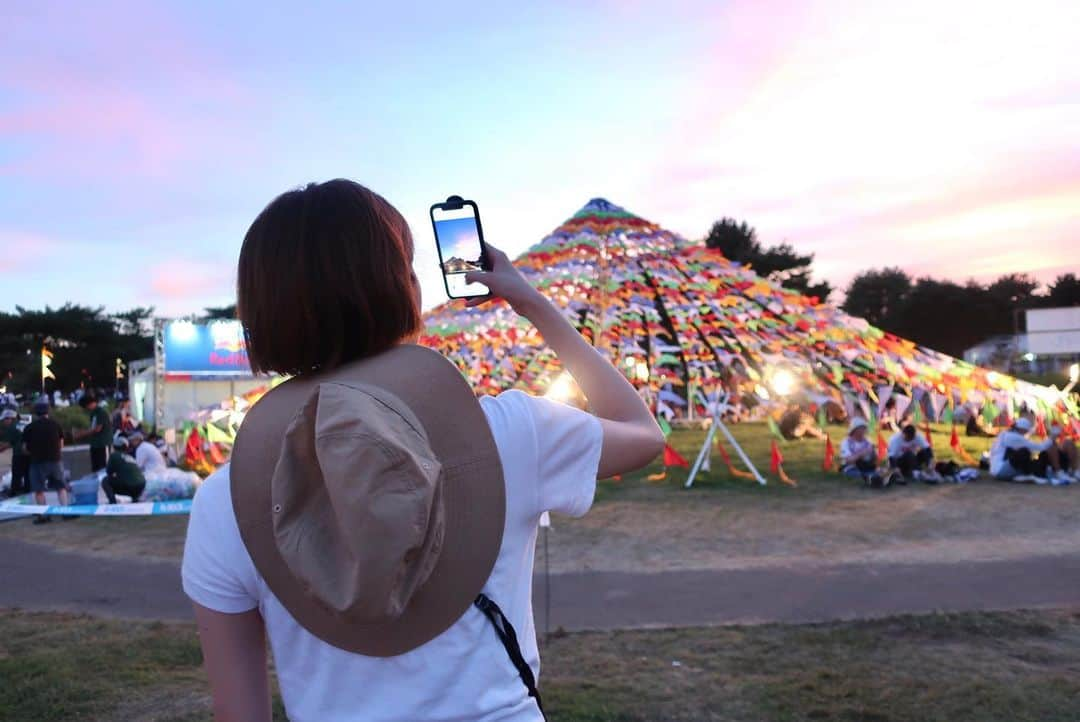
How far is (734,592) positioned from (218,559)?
558cm

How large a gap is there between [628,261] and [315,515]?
10986 millimetres

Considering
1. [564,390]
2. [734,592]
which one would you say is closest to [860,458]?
[564,390]

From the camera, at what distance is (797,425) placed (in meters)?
17.0

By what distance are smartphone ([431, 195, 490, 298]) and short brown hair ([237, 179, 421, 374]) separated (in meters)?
0.29

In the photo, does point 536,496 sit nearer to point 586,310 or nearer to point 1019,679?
point 1019,679

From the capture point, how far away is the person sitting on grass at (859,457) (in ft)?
36.4

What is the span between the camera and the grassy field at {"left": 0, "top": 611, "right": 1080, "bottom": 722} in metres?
4.11

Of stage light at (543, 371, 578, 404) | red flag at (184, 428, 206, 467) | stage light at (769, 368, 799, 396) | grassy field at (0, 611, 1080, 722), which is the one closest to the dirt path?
grassy field at (0, 611, 1080, 722)

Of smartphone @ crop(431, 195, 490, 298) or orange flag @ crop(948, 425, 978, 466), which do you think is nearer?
smartphone @ crop(431, 195, 490, 298)

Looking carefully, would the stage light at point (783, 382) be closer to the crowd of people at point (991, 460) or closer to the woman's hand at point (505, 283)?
the crowd of people at point (991, 460)

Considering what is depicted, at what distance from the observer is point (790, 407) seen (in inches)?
679

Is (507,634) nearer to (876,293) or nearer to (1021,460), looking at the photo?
(1021,460)

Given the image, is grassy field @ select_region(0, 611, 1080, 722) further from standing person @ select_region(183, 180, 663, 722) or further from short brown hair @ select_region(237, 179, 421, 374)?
short brown hair @ select_region(237, 179, 421, 374)

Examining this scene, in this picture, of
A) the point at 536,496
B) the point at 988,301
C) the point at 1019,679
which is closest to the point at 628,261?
the point at 1019,679
